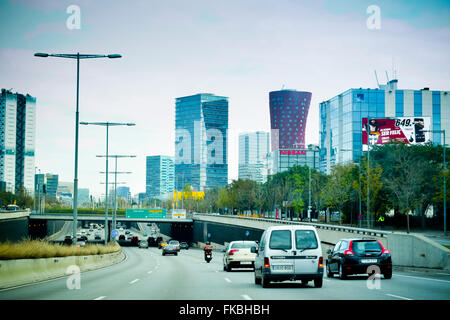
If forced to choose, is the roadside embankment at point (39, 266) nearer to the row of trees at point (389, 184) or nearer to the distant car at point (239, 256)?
the distant car at point (239, 256)

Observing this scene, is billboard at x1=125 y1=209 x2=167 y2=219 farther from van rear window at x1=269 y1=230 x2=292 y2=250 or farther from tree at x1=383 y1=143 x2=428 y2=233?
van rear window at x1=269 y1=230 x2=292 y2=250

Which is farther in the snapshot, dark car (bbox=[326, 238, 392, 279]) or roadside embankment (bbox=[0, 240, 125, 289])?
dark car (bbox=[326, 238, 392, 279])

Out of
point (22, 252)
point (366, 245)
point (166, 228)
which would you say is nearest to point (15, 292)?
point (22, 252)

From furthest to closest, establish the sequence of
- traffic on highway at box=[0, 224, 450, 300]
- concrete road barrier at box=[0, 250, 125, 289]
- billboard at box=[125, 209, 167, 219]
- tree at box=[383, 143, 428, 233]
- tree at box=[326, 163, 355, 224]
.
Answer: billboard at box=[125, 209, 167, 219], tree at box=[326, 163, 355, 224], tree at box=[383, 143, 428, 233], concrete road barrier at box=[0, 250, 125, 289], traffic on highway at box=[0, 224, 450, 300]

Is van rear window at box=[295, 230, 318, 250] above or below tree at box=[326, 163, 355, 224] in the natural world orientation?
below

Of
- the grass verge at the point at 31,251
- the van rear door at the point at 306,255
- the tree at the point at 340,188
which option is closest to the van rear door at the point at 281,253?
the van rear door at the point at 306,255

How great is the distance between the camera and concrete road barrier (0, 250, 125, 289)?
1881cm

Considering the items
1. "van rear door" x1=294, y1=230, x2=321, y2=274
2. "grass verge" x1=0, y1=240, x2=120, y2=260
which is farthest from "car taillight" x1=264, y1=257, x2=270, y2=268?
"grass verge" x1=0, y1=240, x2=120, y2=260

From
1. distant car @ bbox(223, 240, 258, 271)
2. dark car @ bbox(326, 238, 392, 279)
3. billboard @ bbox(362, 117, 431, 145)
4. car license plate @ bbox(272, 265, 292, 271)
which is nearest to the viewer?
car license plate @ bbox(272, 265, 292, 271)

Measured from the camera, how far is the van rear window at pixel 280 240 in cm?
1842

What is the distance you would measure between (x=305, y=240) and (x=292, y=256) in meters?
0.70

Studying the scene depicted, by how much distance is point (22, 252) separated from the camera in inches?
832
